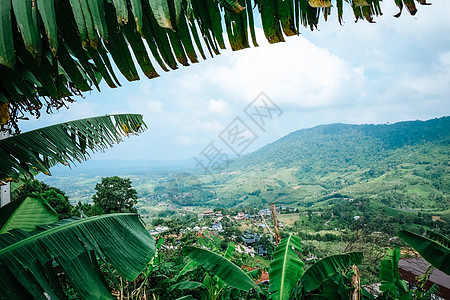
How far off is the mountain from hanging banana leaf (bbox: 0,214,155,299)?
30109 mm

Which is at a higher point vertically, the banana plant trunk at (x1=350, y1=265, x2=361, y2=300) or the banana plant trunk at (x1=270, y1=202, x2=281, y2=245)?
the banana plant trunk at (x1=270, y1=202, x2=281, y2=245)

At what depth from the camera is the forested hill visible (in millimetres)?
49531

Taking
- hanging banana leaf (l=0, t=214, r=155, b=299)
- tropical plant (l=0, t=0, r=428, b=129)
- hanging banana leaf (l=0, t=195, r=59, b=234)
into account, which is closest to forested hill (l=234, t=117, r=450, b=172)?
hanging banana leaf (l=0, t=195, r=59, b=234)

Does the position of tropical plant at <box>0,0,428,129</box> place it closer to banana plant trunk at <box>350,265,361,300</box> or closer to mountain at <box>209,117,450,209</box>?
banana plant trunk at <box>350,265,361,300</box>

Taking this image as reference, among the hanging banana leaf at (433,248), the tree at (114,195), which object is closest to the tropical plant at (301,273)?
the hanging banana leaf at (433,248)

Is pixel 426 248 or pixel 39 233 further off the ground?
pixel 39 233

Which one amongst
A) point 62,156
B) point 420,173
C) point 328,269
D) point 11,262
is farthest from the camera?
point 420,173

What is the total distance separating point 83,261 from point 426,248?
241 centimetres

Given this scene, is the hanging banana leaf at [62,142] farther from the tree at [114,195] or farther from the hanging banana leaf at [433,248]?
the tree at [114,195]

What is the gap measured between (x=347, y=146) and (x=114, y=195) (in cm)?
5223

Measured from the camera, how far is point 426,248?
6.80 ft

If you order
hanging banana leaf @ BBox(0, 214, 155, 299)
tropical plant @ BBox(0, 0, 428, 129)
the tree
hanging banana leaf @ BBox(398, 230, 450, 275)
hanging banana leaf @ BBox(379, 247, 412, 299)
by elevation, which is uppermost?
tropical plant @ BBox(0, 0, 428, 129)

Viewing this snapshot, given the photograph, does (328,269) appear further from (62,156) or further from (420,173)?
(420,173)

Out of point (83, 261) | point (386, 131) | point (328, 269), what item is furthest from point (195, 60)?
point (386, 131)
